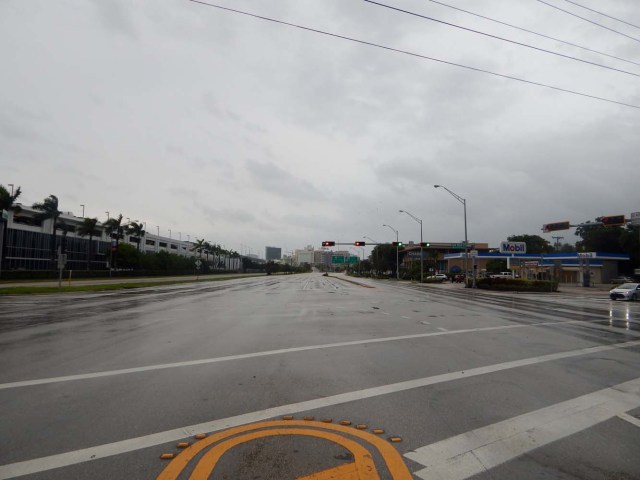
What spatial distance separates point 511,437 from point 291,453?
2.45 metres

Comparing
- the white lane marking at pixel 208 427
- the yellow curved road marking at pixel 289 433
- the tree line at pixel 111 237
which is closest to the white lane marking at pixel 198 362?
the white lane marking at pixel 208 427

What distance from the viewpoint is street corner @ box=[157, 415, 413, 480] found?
3912 millimetres

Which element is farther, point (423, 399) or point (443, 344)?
point (443, 344)

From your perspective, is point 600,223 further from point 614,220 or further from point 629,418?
point 629,418

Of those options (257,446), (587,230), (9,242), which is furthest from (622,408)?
(587,230)

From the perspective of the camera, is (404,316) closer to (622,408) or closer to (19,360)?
(622,408)

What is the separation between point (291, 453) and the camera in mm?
4312

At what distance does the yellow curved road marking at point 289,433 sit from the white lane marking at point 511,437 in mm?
441

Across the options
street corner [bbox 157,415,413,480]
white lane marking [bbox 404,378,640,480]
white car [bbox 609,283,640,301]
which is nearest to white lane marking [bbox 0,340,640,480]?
street corner [bbox 157,415,413,480]

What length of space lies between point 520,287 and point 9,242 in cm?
7402

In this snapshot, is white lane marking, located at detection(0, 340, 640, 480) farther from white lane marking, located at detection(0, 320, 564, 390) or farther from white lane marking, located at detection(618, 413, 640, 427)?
white lane marking, located at detection(0, 320, 564, 390)

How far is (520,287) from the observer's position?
44438mm

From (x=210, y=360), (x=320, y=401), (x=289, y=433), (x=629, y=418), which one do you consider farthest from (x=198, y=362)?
(x=629, y=418)

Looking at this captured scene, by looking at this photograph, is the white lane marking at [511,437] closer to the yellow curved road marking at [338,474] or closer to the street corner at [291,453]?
the street corner at [291,453]
